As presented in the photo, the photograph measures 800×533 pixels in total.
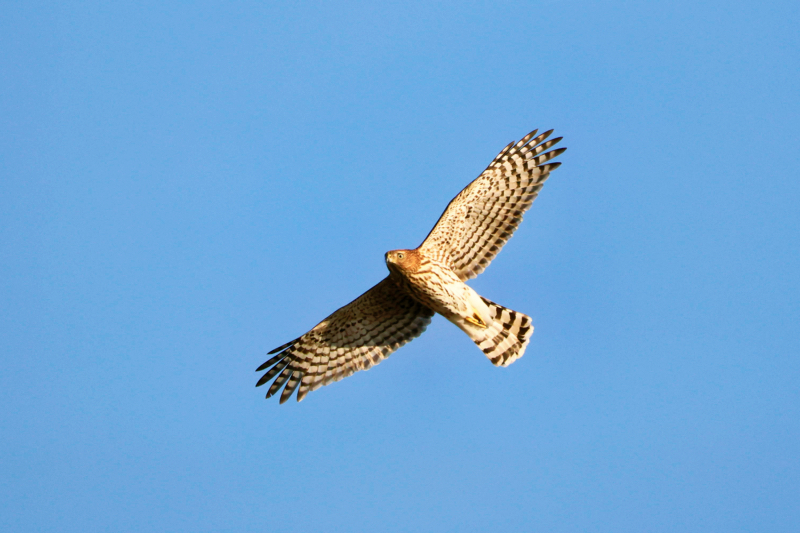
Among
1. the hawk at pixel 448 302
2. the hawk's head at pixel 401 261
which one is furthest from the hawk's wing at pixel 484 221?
the hawk's head at pixel 401 261

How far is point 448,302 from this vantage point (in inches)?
533

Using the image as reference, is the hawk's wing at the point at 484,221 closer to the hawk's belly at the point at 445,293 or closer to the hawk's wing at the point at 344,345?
the hawk's belly at the point at 445,293

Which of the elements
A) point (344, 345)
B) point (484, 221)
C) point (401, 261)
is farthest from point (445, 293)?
point (344, 345)

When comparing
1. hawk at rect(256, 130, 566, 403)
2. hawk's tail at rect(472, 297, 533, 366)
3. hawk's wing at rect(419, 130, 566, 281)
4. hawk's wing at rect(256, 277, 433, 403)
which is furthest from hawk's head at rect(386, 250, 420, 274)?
hawk's tail at rect(472, 297, 533, 366)

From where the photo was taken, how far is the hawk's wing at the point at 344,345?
14.4 meters

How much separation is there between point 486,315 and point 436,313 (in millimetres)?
744

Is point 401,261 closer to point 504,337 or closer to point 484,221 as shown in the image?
point 484,221

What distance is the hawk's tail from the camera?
46.3ft

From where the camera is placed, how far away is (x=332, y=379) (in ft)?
47.5

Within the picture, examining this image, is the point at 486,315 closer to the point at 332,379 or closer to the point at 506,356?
the point at 506,356

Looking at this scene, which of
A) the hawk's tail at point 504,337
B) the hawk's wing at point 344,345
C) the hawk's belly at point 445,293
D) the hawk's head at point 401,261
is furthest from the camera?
the hawk's wing at point 344,345

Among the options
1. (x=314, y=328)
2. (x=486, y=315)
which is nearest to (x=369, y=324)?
(x=314, y=328)

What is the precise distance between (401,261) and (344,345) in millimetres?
1966

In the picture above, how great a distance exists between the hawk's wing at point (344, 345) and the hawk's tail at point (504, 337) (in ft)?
2.77
